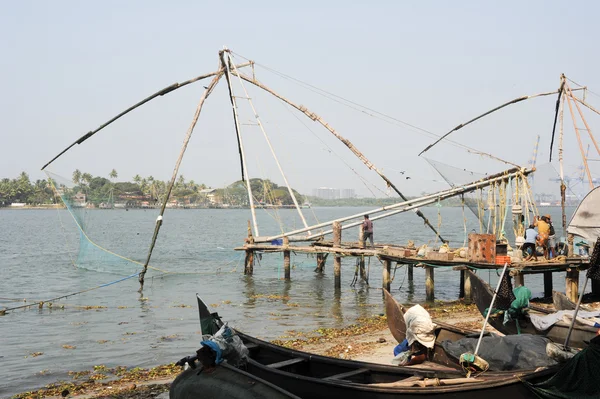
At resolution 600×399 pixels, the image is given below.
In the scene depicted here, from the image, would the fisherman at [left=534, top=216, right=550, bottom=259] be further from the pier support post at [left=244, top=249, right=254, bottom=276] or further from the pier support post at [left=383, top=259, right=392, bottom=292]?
the pier support post at [left=244, top=249, right=254, bottom=276]

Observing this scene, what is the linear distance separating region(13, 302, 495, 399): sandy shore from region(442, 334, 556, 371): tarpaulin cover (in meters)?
2.64

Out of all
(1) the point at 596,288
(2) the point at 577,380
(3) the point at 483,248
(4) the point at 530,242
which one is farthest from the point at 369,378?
(1) the point at 596,288

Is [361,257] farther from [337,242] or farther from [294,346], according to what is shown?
[294,346]

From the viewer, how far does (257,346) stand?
27.2ft

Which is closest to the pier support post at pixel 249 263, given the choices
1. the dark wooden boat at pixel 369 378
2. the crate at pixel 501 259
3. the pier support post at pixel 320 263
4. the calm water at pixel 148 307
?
the calm water at pixel 148 307

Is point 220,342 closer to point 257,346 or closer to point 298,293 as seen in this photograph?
point 257,346

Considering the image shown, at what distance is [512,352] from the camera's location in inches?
295

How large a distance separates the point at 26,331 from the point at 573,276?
14.5 metres

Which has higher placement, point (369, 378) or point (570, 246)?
point (570, 246)

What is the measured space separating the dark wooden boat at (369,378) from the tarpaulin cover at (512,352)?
1.60ft

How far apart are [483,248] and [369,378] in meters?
9.47

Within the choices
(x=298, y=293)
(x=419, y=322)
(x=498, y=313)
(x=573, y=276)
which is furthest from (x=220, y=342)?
(x=298, y=293)

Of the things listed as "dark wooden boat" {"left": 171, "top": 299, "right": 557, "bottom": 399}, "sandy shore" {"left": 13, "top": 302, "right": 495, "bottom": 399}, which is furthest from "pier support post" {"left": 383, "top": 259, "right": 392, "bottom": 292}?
"dark wooden boat" {"left": 171, "top": 299, "right": 557, "bottom": 399}

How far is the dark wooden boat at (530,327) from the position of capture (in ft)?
29.6
